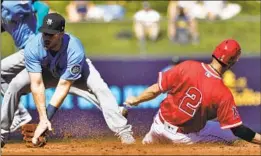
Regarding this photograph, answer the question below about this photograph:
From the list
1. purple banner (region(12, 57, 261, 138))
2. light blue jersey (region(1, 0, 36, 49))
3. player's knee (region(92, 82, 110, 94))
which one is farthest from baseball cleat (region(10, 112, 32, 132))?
purple banner (region(12, 57, 261, 138))

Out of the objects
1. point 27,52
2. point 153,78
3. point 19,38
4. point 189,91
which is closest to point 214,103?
point 189,91

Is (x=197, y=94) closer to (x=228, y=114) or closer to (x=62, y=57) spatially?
(x=228, y=114)

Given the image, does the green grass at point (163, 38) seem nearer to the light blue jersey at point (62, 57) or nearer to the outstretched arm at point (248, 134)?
the light blue jersey at point (62, 57)

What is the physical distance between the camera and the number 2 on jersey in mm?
9102

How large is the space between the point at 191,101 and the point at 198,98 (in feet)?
0.34

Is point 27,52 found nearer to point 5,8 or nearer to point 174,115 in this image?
point 5,8

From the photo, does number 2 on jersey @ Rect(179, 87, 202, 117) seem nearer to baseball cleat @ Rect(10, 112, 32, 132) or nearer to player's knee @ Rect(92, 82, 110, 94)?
player's knee @ Rect(92, 82, 110, 94)

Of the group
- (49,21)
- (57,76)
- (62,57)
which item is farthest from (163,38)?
(49,21)

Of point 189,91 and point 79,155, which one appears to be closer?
point 79,155

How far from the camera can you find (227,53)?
8.99 m

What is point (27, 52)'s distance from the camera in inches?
393

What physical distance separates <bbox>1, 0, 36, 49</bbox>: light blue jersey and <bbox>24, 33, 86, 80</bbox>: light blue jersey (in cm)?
97

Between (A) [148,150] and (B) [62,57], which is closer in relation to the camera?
(A) [148,150]

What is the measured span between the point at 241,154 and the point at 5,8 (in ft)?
13.3
